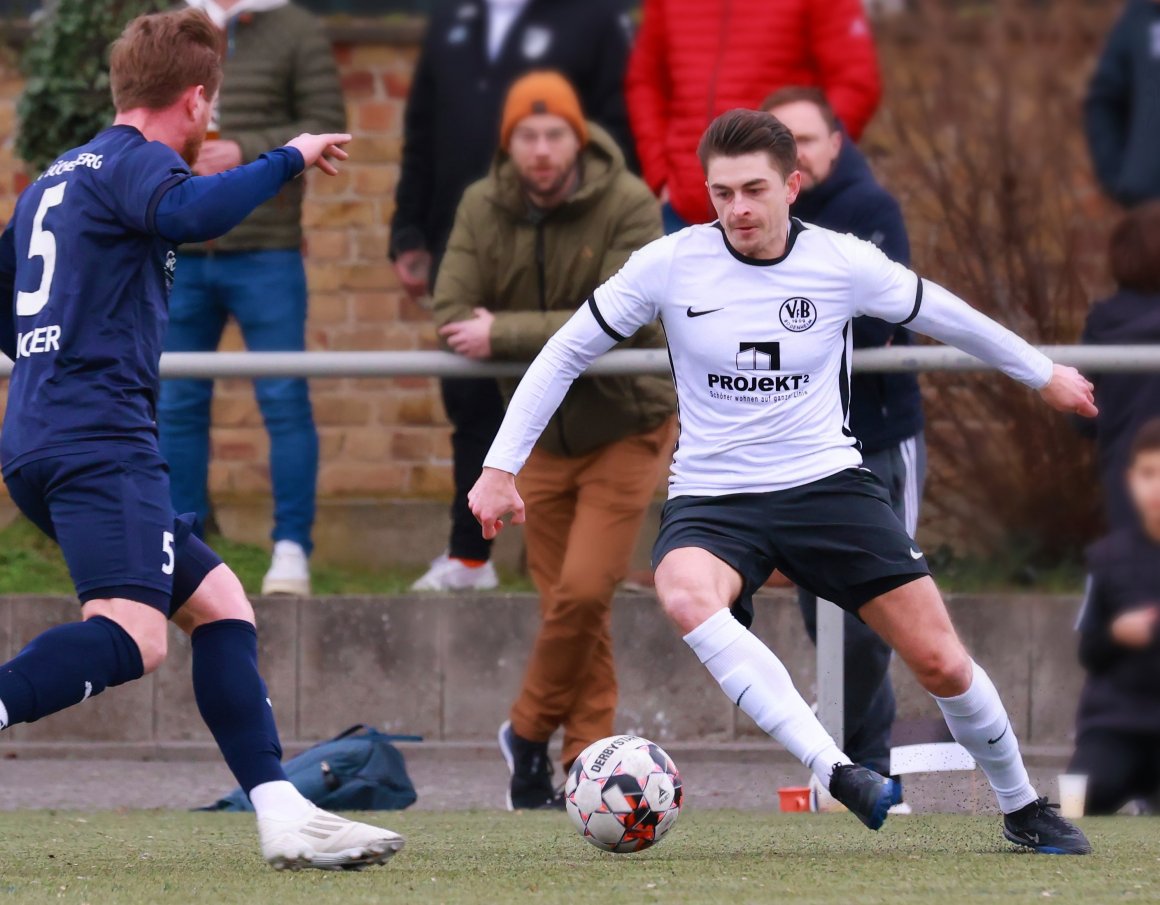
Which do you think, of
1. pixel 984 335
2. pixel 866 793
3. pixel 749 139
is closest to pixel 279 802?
pixel 866 793

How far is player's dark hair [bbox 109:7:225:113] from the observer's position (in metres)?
5.05

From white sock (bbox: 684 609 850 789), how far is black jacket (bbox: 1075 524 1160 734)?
2.09m

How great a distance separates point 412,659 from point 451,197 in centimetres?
167

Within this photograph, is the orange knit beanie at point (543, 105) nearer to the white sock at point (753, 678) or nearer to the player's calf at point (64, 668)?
the white sock at point (753, 678)

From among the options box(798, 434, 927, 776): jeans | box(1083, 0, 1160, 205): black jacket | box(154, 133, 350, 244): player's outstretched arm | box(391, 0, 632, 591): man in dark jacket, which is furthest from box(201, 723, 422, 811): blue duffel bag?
box(1083, 0, 1160, 205): black jacket

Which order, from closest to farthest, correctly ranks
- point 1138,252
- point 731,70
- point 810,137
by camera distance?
point 810,137 < point 1138,252 < point 731,70

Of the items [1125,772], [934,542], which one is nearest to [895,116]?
[934,542]

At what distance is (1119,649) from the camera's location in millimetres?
7203

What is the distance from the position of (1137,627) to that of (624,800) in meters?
2.39

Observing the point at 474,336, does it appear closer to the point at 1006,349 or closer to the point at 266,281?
the point at 266,281

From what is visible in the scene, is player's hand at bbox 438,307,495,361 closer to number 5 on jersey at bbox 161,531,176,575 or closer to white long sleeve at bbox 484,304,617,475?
white long sleeve at bbox 484,304,617,475

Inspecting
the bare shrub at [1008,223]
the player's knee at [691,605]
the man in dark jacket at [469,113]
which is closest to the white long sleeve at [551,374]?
the player's knee at [691,605]

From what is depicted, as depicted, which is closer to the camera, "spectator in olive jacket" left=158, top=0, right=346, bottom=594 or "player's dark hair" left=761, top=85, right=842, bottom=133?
"player's dark hair" left=761, top=85, right=842, bottom=133

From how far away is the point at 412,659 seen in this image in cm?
821
